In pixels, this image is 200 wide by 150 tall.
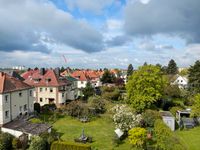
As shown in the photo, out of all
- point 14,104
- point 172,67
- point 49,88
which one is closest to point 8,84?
point 14,104

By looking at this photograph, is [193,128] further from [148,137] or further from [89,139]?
[89,139]

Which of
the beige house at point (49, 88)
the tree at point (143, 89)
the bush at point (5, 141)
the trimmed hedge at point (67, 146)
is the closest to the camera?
the trimmed hedge at point (67, 146)

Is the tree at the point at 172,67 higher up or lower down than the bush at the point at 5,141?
higher up

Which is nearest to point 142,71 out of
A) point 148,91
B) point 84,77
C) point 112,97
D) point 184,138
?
point 148,91

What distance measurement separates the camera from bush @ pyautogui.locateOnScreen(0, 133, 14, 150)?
2657 centimetres

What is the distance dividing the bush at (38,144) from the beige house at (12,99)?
975cm

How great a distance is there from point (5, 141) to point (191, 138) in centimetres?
2421

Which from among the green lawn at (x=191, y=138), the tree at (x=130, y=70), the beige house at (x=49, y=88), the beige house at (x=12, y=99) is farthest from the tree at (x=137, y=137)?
the tree at (x=130, y=70)

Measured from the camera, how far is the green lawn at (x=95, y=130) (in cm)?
2947

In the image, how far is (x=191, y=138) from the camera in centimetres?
3231

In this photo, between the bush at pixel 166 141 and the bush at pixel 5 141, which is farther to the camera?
the bush at pixel 5 141

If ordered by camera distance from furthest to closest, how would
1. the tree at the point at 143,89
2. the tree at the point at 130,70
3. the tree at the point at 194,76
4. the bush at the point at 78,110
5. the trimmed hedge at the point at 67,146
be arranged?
the tree at the point at 130,70, the tree at the point at 194,76, the tree at the point at 143,89, the bush at the point at 78,110, the trimmed hedge at the point at 67,146

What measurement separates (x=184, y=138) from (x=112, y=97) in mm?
33100

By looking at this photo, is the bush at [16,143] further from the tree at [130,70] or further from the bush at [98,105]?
the tree at [130,70]
